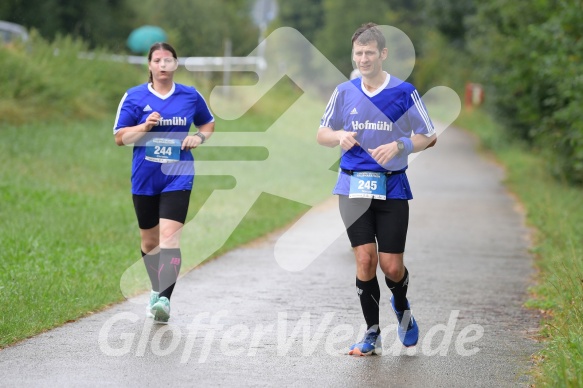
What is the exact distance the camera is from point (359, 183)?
737cm

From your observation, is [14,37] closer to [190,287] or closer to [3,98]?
[3,98]

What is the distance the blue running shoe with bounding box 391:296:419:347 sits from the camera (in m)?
7.69

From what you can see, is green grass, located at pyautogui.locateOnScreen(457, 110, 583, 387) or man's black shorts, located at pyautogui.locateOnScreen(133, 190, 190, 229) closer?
green grass, located at pyautogui.locateOnScreen(457, 110, 583, 387)

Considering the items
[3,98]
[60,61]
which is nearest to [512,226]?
[3,98]

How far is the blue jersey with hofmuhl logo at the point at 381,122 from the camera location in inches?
291

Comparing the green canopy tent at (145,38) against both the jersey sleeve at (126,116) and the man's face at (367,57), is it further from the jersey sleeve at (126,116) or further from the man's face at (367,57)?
the man's face at (367,57)

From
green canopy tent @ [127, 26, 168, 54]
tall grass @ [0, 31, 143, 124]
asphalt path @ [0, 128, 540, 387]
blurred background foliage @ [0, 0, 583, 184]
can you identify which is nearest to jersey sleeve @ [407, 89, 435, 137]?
asphalt path @ [0, 128, 540, 387]

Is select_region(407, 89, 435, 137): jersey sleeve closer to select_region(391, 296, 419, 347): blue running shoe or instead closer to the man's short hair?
the man's short hair

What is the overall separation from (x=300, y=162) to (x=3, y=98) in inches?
283

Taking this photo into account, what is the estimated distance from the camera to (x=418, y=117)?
746 cm

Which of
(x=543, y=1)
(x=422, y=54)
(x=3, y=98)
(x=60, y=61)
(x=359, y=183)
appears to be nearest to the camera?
(x=359, y=183)

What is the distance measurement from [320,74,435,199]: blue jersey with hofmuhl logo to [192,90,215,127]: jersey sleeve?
1.71 metres

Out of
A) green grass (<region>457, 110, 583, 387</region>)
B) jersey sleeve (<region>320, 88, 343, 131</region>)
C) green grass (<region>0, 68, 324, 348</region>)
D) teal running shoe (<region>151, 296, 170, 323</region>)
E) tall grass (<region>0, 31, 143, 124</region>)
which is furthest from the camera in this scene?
tall grass (<region>0, 31, 143, 124</region>)

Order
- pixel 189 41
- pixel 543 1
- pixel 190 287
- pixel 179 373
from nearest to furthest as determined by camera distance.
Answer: pixel 179 373
pixel 190 287
pixel 543 1
pixel 189 41
